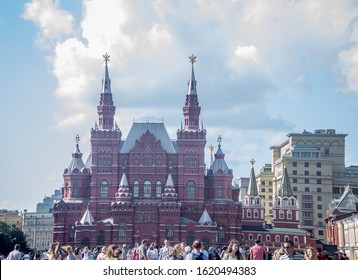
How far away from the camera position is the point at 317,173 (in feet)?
417

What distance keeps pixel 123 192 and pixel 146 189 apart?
4.16 m

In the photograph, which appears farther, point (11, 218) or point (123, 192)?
point (11, 218)

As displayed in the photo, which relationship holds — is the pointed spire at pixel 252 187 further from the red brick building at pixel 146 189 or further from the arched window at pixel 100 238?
the arched window at pixel 100 238

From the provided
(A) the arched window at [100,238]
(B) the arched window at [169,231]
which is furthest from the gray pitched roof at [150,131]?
(A) the arched window at [100,238]

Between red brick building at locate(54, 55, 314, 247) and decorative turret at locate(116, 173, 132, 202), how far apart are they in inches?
5.5

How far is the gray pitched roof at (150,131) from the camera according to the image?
93750mm

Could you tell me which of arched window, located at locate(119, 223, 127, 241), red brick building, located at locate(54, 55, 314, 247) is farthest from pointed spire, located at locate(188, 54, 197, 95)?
arched window, located at locate(119, 223, 127, 241)

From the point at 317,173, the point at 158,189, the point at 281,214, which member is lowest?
the point at 281,214

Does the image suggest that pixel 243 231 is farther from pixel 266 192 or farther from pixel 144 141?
pixel 266 192

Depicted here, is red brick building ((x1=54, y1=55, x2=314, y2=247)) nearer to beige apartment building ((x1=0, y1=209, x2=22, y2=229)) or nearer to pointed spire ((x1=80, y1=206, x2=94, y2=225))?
pointed spire ((x1=80, y1=206, x2=94, y2=225))

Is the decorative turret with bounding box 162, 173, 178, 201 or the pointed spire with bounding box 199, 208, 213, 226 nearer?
the pointed spire with bounding box 199, 208, 213, 226

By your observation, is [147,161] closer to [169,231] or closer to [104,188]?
[104,188]

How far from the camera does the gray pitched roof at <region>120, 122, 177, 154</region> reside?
308 ft

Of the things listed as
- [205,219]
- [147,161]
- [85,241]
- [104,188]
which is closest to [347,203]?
[205,219]
